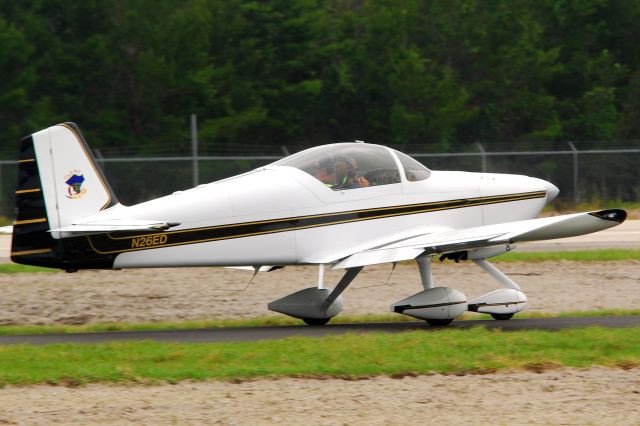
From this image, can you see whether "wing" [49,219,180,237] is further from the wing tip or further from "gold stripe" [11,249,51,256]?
the wing tip

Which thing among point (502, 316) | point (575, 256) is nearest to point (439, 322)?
point (502, 316)

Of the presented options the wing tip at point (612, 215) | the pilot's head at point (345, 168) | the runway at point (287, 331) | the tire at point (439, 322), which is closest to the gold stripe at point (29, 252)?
the runway at point (287, 331)

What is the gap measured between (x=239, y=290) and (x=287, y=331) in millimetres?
4378

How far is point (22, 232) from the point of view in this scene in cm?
1185

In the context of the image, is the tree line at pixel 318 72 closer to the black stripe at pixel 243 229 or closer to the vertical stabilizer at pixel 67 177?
the black stripe at pixel 243 229

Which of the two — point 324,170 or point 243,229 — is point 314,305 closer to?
point 243,229

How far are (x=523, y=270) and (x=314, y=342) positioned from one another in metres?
8.59

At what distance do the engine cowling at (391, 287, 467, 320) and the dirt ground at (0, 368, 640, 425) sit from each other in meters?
2.94

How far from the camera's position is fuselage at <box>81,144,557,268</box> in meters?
12.0

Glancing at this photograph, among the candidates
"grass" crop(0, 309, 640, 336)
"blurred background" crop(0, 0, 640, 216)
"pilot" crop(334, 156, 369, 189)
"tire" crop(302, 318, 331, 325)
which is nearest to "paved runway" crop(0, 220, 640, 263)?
"grass" crop(0, 309, 640, 336)

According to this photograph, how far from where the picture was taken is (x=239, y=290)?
55.4ft

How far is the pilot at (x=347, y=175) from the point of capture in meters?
12.6

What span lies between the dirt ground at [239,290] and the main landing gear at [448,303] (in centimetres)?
181

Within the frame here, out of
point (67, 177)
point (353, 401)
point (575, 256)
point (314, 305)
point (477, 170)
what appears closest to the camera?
point (353, 401)
